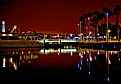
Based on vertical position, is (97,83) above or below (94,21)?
below

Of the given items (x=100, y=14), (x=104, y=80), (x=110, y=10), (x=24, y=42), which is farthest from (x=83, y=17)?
(x=104, y=80)

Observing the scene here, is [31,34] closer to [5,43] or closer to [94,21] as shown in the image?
[94,21]

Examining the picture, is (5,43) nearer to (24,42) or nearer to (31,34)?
(24,42)

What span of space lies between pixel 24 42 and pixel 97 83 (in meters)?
69.3

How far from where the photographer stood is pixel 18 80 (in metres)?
13.9

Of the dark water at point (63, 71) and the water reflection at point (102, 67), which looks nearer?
the dark water at point (63, 71)

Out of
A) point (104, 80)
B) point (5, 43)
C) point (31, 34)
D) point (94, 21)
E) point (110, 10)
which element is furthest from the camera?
point (31, 34)

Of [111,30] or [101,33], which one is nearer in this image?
[111,30]

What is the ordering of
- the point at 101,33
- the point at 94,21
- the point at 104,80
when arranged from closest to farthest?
1. the point at 104,80
2. the point at 94,21
3. the point at 101,33

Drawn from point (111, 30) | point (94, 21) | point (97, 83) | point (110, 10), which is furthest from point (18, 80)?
point (111, 30)

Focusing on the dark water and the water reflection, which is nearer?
the dark water

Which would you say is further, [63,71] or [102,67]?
[102,67]

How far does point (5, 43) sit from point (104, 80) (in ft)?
219

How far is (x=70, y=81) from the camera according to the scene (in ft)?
44.2
